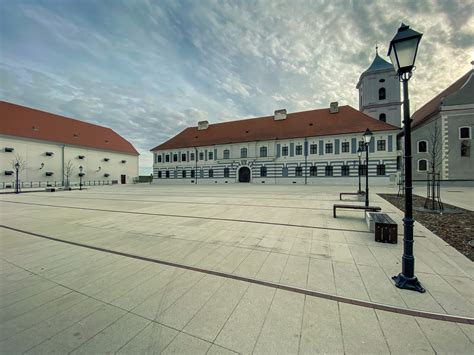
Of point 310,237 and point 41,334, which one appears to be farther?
point 310,237

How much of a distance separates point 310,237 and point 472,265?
3077mm

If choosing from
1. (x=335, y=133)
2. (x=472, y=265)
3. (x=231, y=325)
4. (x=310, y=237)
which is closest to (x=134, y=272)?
(x=231, y=325)

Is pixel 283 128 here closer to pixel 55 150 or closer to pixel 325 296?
pixel 325 296

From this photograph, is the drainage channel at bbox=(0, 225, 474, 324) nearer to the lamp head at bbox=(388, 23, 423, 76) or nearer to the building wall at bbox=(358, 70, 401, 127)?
the lamp head at bbox=(388, 23, 423, 76)

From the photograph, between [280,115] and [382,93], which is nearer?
[382,93]

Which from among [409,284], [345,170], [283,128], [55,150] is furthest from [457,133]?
[55,150]

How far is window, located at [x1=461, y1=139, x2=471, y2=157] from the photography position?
2598 cm

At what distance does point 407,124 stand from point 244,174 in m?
35.7

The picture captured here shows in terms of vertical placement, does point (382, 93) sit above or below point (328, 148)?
above

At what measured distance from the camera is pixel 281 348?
210 centimetres

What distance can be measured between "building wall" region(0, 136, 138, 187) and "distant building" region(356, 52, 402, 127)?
54089mm

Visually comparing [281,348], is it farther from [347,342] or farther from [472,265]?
[472,265]

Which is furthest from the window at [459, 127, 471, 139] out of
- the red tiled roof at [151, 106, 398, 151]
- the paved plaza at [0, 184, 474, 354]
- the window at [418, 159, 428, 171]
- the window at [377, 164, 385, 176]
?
the paved plaza at [0, 184, 474, 354]

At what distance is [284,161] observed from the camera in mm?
35375
